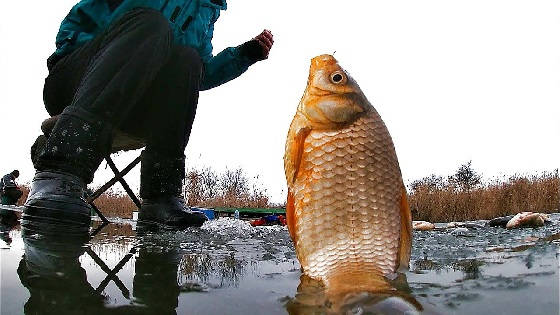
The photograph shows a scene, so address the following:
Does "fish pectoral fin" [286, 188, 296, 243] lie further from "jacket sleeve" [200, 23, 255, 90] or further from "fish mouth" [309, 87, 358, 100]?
"jacket sleeve" [200, 23, 255, 90]

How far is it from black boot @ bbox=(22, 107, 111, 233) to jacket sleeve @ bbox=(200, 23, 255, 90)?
1533 millimetres

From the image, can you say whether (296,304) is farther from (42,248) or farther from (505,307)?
(42,248)

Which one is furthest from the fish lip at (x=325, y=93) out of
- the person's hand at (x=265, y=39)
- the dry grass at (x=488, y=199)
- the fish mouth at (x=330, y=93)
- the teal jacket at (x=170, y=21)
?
the dry grass at (x=488, y=199)

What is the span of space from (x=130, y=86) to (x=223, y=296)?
157cm

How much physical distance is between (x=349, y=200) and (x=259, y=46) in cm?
246

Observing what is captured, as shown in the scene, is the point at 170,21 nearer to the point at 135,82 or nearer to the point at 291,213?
the point at 135,82

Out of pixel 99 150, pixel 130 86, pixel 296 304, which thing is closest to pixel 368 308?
pixel 296 304

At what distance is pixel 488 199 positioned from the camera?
14.7 metres

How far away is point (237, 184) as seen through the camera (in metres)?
34.2

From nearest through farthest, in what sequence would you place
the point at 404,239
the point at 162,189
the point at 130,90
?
the point at 404,239, the point at 130,90, the point at 162,189

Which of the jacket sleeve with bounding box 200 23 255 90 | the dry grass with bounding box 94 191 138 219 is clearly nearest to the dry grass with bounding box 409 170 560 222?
the dry grass with bounding box 94 191 138 219

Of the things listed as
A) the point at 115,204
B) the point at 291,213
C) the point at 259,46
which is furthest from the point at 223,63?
the point at 115,204

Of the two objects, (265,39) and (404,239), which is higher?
(265,39)

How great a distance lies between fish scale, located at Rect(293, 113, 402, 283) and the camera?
1040 millimetres
